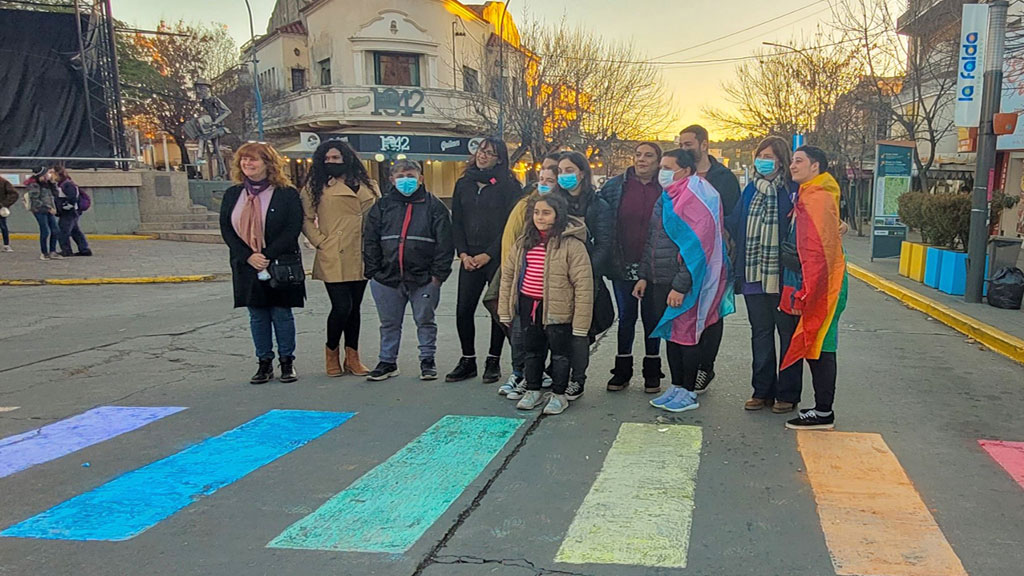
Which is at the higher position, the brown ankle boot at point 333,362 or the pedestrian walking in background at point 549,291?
the pedestrian walking in background at point 549,291

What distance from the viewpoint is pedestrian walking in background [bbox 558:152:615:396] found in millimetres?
5121

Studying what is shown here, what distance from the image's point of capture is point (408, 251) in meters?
5.61

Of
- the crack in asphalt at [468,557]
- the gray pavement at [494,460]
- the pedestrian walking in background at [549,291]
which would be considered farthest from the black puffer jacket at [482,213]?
the crack in asphalt at [468,557]

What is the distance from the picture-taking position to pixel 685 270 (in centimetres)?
484

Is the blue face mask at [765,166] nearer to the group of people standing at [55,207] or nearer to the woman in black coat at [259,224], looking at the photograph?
the woman in black coat at [259,224]

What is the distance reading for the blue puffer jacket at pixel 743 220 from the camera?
467 centimetres

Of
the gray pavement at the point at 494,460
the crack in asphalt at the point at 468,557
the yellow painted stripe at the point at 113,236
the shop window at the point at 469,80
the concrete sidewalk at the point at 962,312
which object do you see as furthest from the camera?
the shop window at the point at 469,80

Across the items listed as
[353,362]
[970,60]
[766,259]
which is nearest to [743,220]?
[766,259]

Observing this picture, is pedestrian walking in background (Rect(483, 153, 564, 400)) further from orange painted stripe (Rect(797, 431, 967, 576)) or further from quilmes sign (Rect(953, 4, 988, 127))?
quilmes sign (Rect(953, 4, 988, 127))

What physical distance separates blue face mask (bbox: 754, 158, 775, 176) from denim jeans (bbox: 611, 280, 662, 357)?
1.23m

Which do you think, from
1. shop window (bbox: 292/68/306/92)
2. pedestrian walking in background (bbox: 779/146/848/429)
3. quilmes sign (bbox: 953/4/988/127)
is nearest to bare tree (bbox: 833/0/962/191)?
quilmes sign (bbox: 953/4/988/127)

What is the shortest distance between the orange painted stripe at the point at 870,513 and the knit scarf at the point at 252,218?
432cm

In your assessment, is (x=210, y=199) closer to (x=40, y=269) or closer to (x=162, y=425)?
(x=40, y=269)

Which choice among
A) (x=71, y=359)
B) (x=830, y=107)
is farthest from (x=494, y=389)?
(x=830, y=107)
